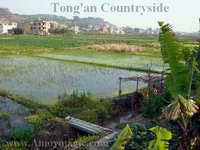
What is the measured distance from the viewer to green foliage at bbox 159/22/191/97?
15.6 ft

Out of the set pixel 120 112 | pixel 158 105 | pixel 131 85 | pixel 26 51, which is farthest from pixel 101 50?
pixel 158 105

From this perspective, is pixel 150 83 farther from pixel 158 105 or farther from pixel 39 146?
pixel 39 146

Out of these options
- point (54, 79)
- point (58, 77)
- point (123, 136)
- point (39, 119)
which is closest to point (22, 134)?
point (39, 119)

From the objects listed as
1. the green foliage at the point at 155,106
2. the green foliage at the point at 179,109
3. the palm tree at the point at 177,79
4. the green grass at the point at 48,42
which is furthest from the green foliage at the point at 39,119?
the green grass at the point at 48,42

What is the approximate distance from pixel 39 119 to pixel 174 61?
532 centimetres

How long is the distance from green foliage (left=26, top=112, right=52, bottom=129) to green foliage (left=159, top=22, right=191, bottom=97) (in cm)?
453

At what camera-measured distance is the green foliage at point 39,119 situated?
8.88 meters

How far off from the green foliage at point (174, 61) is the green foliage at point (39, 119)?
453 centimetres

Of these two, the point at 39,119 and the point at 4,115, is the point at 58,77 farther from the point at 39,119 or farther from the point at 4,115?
the point at 39,119

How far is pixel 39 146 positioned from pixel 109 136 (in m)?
1.41

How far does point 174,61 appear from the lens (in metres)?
4.80

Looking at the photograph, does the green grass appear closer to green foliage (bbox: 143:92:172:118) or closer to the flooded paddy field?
Answer: the flooded paddy field

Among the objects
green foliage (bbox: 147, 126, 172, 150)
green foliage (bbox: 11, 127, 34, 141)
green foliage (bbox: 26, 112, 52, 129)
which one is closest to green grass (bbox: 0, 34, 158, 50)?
green foliage (bbox: 26, 112, 52, 129)

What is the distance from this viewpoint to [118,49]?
32250 mm
